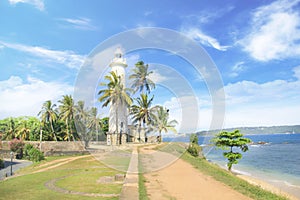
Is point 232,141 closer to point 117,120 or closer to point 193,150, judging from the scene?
point 193,150

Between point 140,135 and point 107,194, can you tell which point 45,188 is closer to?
point 107,194

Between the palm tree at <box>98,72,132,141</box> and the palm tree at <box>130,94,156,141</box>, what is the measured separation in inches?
165

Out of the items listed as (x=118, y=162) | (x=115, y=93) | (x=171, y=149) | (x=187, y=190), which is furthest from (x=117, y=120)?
(x=187, y=190)

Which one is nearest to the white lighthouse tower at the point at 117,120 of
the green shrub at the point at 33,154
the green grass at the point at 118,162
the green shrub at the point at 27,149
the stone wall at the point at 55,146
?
the stone wall at the point at 55,146

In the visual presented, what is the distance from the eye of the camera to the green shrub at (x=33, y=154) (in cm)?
2371

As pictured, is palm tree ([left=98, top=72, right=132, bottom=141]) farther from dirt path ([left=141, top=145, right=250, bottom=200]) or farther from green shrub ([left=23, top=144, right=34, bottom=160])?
dirt path ([left=141, top=145, right=250, bottom=200])

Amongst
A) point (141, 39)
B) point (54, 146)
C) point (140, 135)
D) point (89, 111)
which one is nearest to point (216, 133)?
point (141, 39)

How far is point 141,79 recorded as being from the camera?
36.1m

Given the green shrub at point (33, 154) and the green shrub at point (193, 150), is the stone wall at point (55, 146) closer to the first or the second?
the green shrub at point (33, 154)

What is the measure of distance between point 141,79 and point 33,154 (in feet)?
61.3

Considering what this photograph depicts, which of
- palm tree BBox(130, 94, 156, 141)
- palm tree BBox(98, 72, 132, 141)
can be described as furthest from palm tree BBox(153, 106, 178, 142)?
palm tree BBox(98, 72, 132, 141)

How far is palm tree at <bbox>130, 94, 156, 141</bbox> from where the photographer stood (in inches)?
1321

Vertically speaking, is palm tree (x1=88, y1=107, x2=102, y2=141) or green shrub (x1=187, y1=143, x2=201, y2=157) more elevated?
palm tree (x1=88, y1=107, x2=102, y2=141)

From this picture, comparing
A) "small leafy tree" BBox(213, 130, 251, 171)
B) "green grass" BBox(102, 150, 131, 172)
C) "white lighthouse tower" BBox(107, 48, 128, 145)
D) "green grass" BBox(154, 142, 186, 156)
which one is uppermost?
"white lighthouse tower" BBox(107, 48, 128, 145)
